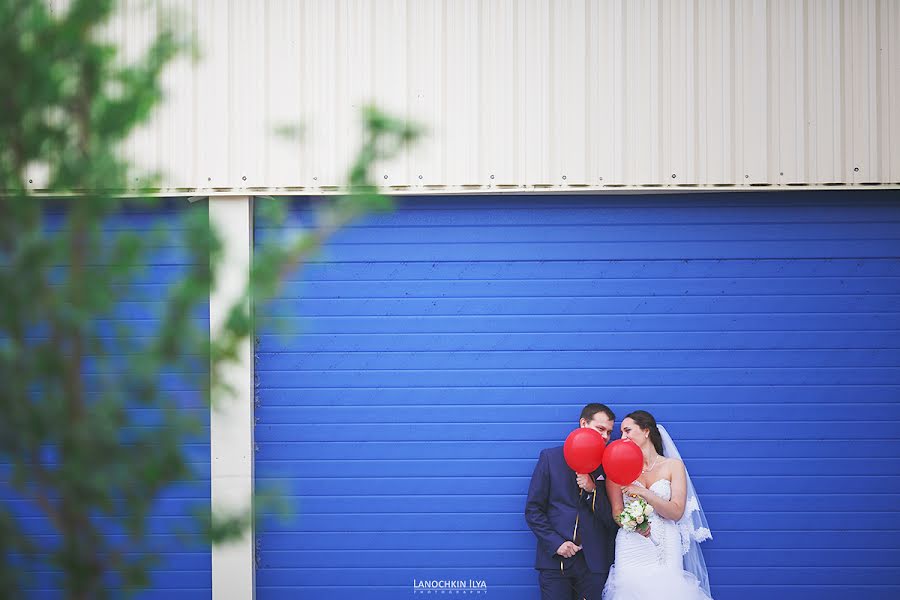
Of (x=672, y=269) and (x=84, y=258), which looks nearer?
(x=84, y=258)

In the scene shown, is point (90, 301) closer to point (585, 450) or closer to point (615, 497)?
point (585, 450)

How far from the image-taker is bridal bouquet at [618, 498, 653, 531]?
5348 millimetres

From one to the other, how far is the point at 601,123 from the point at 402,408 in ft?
8.22

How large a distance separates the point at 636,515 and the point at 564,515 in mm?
483

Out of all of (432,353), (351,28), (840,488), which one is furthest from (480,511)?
(351,28)

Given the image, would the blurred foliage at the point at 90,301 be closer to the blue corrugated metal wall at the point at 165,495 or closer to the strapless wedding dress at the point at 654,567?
the strapless wedding dress at the point at 654,567

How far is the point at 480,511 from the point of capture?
19.7 feet

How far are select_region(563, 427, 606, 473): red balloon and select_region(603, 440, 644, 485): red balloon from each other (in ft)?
0.29

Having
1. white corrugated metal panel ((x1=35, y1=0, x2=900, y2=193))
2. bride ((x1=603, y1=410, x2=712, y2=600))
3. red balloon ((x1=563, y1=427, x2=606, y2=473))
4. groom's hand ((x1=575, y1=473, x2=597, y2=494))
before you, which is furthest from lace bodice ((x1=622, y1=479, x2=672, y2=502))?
white corrugated metal panel ((x1=35, y1=0, x2=900, y2=193))

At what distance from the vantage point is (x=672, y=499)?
5.45 meters

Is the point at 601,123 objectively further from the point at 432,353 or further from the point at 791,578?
the point at 791,578

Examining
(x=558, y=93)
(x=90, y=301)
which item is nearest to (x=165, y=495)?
(x=558, y=93)

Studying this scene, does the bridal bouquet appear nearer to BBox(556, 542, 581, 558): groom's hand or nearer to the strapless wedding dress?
the strapless wedding dress

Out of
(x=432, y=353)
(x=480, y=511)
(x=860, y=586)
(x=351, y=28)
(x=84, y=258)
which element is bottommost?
(x=860, y=586)
